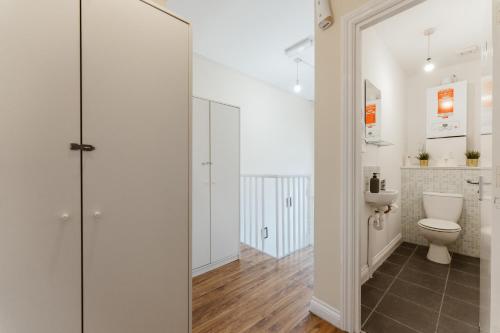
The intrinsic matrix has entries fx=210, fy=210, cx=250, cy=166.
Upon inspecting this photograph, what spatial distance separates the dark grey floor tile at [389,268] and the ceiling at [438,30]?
2.41 metres

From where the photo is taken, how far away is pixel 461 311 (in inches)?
66.4

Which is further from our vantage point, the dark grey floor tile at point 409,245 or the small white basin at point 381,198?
the dark grey floor tile at point 409,245

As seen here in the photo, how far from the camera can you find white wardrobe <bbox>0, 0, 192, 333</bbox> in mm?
777

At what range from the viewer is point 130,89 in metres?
1.03

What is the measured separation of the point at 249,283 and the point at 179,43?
213cm

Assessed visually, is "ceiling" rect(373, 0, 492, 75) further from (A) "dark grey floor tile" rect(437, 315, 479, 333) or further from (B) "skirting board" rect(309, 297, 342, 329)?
(B) "skirting board" rect(309, 297, 342, 329)

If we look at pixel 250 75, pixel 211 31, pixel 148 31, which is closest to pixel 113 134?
pixel 148 31

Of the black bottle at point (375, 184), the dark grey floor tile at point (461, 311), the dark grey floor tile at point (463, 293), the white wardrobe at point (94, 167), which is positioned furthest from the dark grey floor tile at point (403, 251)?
the white wardrobe at point (94, 167)

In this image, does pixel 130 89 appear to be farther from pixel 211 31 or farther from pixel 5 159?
pixel 211 31

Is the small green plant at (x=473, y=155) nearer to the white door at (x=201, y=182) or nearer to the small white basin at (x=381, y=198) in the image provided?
the small white basin at (x=381, y=198)

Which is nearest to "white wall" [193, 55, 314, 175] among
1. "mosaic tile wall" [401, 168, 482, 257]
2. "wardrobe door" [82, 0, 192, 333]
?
"wardrobe door" [82, 0, 192, 333]

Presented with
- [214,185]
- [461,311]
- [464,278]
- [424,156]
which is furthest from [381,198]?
[424,156]

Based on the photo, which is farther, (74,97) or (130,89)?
(130,89)

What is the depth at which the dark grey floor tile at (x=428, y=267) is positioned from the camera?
89.6 inches
